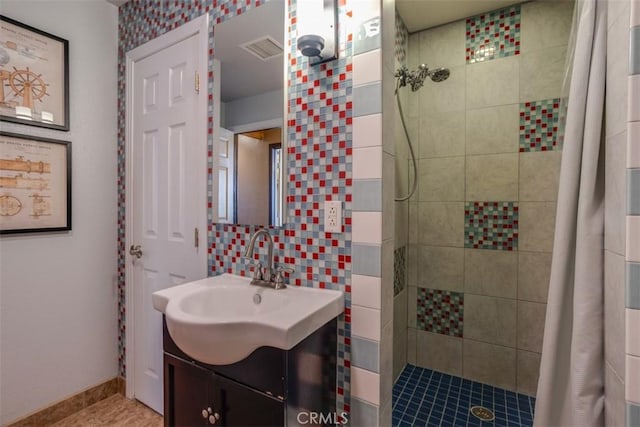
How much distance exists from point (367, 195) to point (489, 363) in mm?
1651

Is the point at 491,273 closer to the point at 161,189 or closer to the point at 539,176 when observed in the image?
the point at 539,176

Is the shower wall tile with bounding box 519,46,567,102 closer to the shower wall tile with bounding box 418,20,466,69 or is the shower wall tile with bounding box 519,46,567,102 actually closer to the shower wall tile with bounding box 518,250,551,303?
the shower wall tile with bounding box 418,20,466,69

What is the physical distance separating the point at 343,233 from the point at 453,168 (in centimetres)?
130

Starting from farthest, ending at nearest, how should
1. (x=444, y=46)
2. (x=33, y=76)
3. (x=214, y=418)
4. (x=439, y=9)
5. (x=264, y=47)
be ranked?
(x=444, y=46), (x=439, y=9), (x=33, y=76), (x=264, y=47), (x=214, y=418)

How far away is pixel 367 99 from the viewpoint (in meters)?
1.08

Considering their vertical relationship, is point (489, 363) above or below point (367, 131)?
below

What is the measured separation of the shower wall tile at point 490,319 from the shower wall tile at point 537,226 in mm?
374

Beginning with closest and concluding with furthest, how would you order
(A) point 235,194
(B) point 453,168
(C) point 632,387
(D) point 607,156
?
(C) point 632,387 < (D) point 607,156 < (A) point 235,194 < (B) point 453,168

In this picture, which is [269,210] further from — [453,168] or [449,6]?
[449,6]

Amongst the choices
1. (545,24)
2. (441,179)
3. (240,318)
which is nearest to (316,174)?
(240,318)

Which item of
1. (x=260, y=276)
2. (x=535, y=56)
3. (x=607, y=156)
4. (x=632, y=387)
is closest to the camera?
(x=632, y=387)

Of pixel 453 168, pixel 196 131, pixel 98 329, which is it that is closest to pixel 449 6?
pixel 453 168

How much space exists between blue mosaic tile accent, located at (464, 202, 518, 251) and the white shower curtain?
1.05m

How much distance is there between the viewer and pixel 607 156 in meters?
0.82
